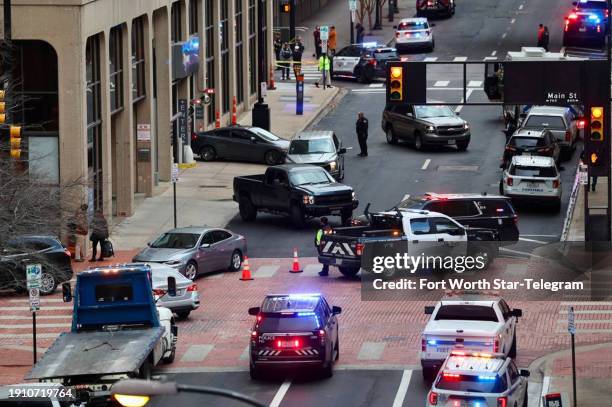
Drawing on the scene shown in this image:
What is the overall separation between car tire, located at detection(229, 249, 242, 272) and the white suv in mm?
10172

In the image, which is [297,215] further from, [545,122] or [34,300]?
[34,300]

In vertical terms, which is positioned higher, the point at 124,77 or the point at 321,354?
the point at 124,77

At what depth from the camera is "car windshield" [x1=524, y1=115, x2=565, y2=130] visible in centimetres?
5956

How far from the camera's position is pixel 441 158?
6097 centimetres

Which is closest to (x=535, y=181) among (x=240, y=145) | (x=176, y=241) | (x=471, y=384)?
(x=176, y=241)

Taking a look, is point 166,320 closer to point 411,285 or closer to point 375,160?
point 411,285

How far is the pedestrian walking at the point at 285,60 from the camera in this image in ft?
268

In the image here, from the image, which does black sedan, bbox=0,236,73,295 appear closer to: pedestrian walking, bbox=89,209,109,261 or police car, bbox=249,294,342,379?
pedestrian walking, bbox=89,209,109,261

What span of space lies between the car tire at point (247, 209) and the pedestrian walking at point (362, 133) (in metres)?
9.64

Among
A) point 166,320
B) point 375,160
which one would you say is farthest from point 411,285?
point 375,160

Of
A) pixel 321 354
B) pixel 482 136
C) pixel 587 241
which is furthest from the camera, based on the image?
pixel 482 136

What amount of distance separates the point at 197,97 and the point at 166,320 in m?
31.7

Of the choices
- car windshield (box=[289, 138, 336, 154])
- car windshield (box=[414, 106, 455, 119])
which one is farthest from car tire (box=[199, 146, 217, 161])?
car windshield (box=[414, 106, 455, 119])

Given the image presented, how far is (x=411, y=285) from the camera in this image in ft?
137
